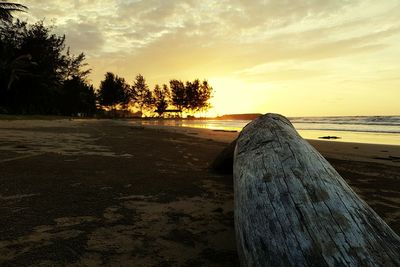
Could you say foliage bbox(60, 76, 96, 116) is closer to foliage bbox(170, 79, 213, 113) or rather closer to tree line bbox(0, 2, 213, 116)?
tree line bbox(0, 2, 213, 116)

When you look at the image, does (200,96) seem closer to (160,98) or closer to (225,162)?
(160,98)

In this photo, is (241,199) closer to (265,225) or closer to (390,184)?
(265,225)

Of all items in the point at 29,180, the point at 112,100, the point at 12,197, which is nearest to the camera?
the point at 12,197

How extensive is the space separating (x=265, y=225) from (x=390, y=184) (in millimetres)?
4565

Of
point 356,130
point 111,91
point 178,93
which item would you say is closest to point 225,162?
point 356,130

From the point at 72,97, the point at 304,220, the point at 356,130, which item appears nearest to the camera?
the point at 304,220

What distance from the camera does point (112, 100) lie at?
7381cm

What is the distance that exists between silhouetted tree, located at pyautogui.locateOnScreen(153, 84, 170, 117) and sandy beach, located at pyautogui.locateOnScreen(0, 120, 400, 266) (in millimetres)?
83949

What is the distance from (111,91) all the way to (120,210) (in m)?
73.1

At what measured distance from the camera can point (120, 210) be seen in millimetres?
3410

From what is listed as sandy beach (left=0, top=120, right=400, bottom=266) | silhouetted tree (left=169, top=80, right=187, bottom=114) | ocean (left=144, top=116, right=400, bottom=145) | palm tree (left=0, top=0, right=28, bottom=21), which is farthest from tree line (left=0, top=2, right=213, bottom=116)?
silhouetted tree (left=169, top=80, right=187, bottom=114)

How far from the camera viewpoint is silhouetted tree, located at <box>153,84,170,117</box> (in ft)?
293

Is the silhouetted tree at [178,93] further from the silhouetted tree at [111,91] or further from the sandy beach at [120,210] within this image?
the sandy beach at [120,210]

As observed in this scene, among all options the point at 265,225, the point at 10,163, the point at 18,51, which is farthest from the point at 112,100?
the point at 265,225
